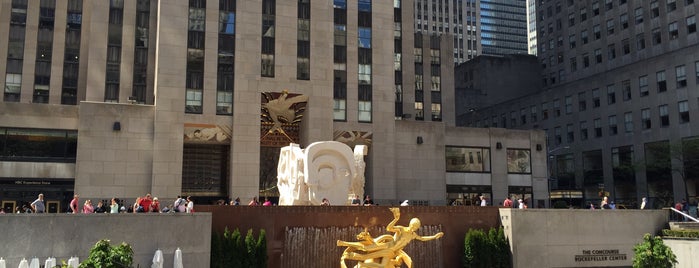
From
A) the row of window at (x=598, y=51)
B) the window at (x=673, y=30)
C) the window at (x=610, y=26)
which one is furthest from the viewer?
the window at (x=610, y=26)

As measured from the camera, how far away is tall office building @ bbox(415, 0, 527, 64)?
157 meters

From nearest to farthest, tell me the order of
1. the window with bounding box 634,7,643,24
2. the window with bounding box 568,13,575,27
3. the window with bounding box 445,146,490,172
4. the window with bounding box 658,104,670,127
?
the window with bounding box 445,146,490,172 < the window with bounding box 658,104,670,127 < the window with bounding box 634,7,643,24 < the window with bounding box 568,13,575,27

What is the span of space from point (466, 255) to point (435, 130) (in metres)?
24.1

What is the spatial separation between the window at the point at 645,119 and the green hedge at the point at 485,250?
165ft

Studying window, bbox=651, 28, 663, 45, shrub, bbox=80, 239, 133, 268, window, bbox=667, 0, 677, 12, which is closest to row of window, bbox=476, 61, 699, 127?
window, bbox=651, 28, 663, 45

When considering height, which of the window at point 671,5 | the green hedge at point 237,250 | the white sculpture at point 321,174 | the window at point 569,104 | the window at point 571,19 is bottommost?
the green hedge at point 237,250

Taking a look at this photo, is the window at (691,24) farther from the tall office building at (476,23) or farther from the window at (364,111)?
the tall office building at (476,23)

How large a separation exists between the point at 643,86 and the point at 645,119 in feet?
12.9

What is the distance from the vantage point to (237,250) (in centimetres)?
2947

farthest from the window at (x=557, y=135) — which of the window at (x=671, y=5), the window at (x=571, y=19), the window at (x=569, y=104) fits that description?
the window at (x=671, y=5)

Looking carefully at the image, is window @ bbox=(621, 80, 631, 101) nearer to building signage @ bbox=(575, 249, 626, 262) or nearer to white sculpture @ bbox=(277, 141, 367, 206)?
building signage @ bbox=(575, 249, 626, 262)

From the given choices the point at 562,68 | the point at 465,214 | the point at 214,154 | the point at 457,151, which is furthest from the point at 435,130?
the point at 562,68

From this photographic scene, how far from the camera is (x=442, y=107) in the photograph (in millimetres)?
77438

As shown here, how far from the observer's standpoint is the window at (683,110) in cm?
7100
